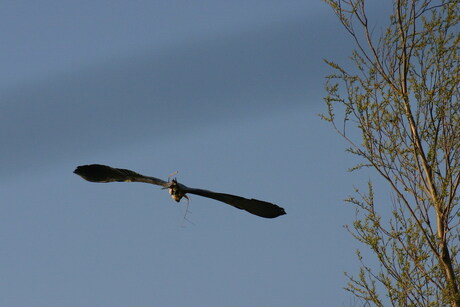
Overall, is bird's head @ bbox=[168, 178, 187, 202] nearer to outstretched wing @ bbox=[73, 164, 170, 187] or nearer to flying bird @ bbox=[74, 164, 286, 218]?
flying bird @ bbox=[74, 164, 286, 218]

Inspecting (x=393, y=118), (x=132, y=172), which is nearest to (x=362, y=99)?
(x=393, y=118)

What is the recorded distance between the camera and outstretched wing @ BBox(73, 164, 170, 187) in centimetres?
1045

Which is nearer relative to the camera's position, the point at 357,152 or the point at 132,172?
the point at 132,172

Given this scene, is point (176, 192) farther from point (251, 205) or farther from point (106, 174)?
point (106, 174)

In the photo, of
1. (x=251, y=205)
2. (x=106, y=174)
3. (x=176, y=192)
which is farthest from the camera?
(x=106, y=174)

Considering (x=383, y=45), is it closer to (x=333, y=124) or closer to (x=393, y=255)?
(x=333, y=124)

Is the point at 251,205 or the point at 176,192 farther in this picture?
the point at 251,205

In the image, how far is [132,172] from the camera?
1046 centimetres

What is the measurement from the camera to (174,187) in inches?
384

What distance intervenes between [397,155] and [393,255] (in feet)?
4.46

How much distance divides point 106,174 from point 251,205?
1.58 meters

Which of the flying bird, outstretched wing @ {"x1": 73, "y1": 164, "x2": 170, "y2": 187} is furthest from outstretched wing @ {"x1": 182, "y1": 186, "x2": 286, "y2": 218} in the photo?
outstretched wing @ {"x1": 73, "y1": 164, "x2": 170, "y2": 187}

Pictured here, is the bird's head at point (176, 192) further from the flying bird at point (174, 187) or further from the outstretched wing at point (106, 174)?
the outstretched wing at point (106, 174)

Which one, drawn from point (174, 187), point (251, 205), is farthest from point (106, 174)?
point (251, 205)
